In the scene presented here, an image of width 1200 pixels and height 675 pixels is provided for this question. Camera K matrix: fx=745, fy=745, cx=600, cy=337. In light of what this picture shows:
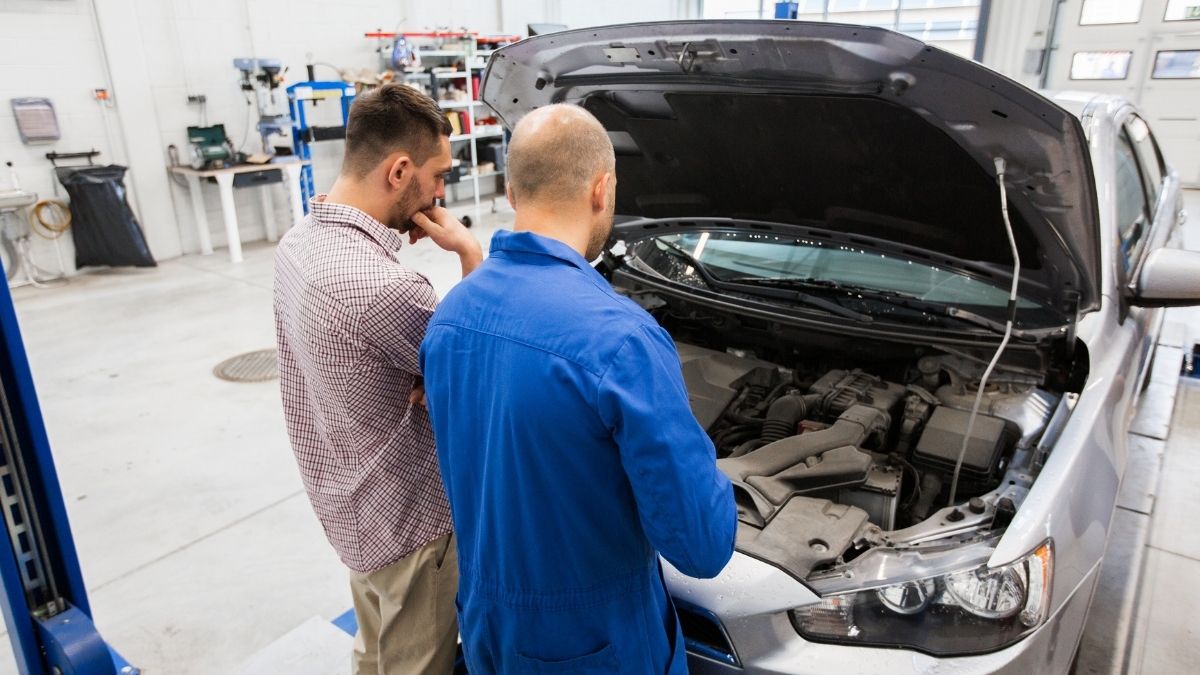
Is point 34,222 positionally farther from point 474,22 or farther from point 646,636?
point 646,636

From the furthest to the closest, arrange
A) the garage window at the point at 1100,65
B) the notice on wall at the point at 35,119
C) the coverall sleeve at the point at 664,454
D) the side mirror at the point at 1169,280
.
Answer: the garage window at the point at 1100,65, the notice on wall at the point at 35,119, the side mirror at the point at 1169,280, the coverall sleeve at the point at 664,454

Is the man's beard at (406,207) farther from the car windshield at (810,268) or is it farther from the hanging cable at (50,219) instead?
the hanging cable at (50,219)

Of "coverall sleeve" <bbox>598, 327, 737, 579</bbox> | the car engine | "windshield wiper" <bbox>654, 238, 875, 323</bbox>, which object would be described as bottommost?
the car engine

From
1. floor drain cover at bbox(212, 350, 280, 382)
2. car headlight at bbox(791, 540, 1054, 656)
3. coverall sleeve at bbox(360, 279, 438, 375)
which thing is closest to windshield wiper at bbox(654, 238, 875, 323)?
car headlight at bbox(791, 540, 1054, 656)

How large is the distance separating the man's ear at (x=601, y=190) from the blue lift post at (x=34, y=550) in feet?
4.15

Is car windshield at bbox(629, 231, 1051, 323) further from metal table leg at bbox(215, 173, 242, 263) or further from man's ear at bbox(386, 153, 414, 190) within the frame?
metal table leg at bbox(215, 173, 242, 263)

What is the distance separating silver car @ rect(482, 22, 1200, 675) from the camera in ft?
4.55

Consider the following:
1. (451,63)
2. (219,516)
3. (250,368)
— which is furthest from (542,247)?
(451,63)

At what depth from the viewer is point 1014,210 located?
6.09 ft

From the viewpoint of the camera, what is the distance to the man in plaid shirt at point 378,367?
4.40 ft

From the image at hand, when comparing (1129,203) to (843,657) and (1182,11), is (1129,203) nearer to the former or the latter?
(843,657)

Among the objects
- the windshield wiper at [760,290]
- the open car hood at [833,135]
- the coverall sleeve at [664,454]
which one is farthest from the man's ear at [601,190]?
the windshield wiper at [760,290]

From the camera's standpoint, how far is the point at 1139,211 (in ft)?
8.84

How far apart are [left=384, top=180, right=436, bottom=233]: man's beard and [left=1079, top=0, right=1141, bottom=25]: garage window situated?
11.4 metres
